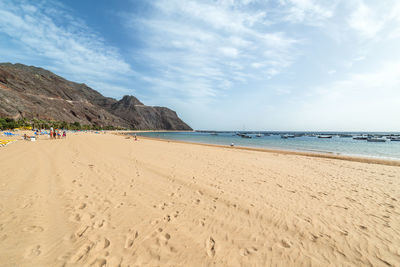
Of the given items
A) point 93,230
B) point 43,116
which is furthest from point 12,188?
point 43,116

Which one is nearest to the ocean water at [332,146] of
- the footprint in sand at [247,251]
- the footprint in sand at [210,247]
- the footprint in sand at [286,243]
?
the footprint in sand at [286,243]

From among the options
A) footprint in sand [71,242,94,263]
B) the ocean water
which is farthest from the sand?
the ocean water

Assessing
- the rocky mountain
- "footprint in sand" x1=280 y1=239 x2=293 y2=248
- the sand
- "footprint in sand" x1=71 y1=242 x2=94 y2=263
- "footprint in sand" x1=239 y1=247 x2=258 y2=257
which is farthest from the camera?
the rocky mountain

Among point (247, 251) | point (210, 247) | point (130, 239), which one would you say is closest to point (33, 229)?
point (130, 239)

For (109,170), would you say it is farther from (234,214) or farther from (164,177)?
(234,214)

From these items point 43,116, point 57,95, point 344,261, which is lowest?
point 344,261

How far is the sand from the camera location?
288 centimetres

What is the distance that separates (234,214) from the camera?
14.4 feet

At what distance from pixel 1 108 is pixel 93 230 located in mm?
94174

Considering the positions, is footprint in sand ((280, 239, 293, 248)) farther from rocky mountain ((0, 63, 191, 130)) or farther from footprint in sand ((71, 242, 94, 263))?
rocky mountain ((0, 63, 191, 130))

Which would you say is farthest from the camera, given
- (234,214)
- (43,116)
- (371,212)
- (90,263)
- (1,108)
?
(43,116)

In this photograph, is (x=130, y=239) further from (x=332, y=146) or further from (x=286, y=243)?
(x=332, y=146)

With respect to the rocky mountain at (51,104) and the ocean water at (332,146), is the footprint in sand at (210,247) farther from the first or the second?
the rocky mountain at (51,104)

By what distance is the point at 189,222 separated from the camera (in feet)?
12.9
